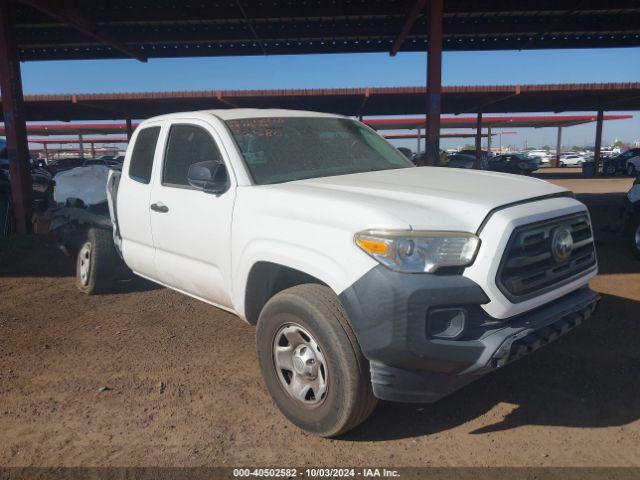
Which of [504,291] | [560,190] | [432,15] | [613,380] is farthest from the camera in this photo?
[432,15]

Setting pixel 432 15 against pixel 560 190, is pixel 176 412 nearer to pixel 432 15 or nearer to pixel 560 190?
pixel 560 190

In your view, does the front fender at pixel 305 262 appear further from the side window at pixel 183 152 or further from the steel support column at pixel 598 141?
the steel support column at pixel 598 141

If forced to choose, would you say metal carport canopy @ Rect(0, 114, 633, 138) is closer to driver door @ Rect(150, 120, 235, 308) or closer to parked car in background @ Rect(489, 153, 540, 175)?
parked car in background @ Rect(489, 153, 540, 175)

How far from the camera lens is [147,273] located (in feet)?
15.5

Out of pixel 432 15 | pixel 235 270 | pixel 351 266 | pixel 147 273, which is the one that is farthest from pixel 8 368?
pixel 432 15

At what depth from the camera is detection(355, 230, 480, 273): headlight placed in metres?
2.58

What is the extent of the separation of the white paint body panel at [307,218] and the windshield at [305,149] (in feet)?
0.39

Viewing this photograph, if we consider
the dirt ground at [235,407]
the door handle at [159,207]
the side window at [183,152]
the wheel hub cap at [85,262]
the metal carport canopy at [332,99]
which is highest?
the metal carport canopy at [332,99]

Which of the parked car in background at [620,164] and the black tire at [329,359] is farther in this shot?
the parked car in background at [620,164]

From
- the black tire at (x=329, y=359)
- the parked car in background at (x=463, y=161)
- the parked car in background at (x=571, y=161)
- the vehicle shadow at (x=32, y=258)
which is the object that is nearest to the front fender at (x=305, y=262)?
the black tire at (x=329, y=359)

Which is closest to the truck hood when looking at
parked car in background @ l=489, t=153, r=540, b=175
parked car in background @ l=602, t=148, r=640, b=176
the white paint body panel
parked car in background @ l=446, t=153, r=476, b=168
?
the white paint body panel

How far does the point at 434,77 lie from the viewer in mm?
10438

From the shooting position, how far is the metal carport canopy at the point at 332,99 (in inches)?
768

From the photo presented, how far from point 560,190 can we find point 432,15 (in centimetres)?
807
